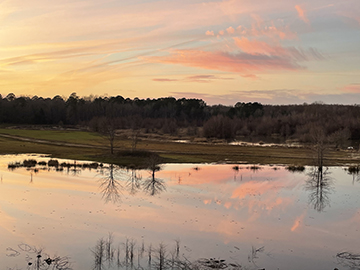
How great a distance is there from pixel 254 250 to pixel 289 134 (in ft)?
349

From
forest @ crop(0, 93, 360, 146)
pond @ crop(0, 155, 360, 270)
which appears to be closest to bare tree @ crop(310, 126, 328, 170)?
pond @ crop(0, 155, 360, 270)

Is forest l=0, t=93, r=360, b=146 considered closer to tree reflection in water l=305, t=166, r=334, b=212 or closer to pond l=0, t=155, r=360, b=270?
tree reflection in water l=305, t=166, r=334, b=212

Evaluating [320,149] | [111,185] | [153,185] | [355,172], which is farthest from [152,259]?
[355,172]

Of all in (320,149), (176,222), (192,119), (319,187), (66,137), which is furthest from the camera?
(192,119)

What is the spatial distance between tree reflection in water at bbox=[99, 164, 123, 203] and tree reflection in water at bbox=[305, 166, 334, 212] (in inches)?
533

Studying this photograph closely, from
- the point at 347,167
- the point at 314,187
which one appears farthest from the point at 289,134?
the point at 314,187

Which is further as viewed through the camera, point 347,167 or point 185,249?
point 347,167

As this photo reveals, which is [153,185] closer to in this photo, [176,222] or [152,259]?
[176,222]

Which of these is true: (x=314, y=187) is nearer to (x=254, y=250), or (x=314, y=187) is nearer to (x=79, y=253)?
(x=254, y=250)

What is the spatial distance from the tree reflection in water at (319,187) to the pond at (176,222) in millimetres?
82

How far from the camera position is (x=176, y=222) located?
65.5 feet

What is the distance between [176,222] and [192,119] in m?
158

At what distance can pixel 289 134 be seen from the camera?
117438 millimetres

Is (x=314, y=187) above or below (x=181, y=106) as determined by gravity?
below
